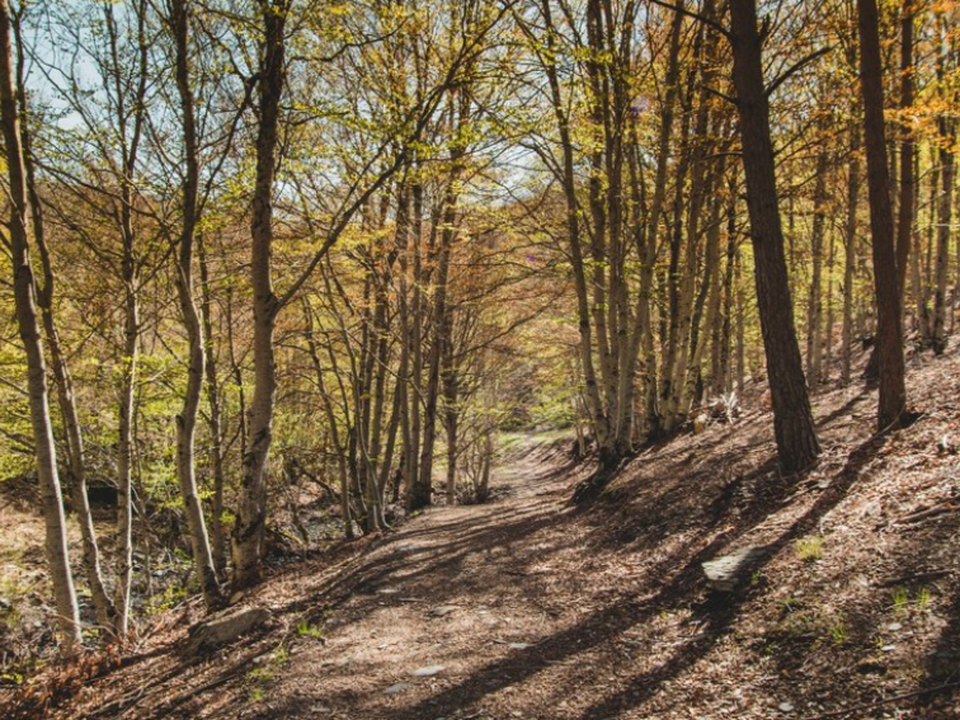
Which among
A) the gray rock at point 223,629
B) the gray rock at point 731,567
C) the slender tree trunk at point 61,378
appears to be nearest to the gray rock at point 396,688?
the gray rock at point 223,629

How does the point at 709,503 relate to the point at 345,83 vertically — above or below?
below

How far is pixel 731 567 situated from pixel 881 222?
3.96 m

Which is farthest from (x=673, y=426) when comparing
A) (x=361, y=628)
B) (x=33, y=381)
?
(x=33, y=381)

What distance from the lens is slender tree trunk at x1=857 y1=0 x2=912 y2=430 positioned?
5.80m

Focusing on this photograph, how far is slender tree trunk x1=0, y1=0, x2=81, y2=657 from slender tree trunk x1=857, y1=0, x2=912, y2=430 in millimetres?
8175

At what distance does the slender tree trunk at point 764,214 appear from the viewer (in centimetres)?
570

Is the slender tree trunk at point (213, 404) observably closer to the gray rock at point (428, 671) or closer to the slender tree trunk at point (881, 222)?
the gray rock at point (428, 671)

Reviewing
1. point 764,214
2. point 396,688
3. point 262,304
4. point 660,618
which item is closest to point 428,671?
point 396,688

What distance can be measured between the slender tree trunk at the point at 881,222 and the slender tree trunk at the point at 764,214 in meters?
1.05

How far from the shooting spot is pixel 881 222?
5.89 metres

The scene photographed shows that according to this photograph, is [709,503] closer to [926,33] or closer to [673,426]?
[673,426]

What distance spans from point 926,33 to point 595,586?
12597 mm

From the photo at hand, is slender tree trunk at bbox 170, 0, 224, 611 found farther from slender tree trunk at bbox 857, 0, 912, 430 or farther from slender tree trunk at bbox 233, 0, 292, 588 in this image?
slender tree trunk at bbox 857, 0, 912, 430

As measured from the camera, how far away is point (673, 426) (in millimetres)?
11039
